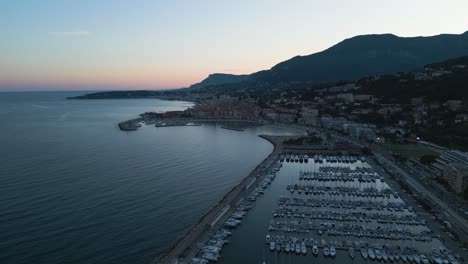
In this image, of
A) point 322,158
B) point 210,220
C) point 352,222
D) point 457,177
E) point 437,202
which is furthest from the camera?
point 322,158

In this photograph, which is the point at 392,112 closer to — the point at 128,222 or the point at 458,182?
the point at 458,182

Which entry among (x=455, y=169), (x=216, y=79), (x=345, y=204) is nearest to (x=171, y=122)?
(x=345, y=204)

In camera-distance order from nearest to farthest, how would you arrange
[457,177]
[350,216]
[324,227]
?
[324,227]
[350,216]
[457,177]

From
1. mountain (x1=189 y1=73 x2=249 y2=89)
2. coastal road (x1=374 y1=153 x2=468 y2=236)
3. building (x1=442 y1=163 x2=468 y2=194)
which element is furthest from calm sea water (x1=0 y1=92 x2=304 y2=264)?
mountain (x1=189 y1=73 x2=249 y2=89)

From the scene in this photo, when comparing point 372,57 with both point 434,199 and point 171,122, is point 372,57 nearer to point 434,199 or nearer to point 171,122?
point 171,122

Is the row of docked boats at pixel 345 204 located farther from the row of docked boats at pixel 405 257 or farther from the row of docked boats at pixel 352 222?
the row of docked boats at pixel 405 257

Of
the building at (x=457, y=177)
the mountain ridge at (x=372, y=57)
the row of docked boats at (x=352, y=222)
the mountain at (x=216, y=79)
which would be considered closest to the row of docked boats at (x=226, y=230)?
the row of docked boats at (x=352, y=222)

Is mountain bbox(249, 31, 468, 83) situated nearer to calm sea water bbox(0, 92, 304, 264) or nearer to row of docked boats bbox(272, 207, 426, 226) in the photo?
calm sea water bbox(0, 92, 304, 264)
